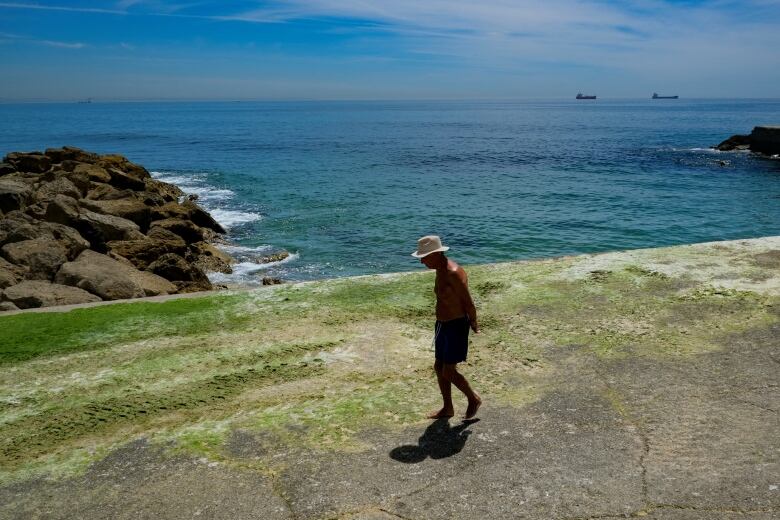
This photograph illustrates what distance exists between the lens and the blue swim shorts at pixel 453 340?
21.4 feet

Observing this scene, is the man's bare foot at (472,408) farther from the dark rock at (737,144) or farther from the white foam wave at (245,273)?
the dark rock at (737,144)

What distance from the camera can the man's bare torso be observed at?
254 inches

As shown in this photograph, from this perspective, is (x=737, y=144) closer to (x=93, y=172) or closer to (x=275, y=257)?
(x=275, y=257)

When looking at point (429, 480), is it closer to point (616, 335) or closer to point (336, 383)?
point (336, 383)

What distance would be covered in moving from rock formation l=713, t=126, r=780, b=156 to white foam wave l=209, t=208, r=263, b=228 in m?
46.8

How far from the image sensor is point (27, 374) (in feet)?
27.3

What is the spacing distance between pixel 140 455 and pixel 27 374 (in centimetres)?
302

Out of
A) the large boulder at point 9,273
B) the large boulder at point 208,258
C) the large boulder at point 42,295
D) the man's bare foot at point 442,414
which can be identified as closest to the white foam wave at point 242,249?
the large boulder at point 208,258

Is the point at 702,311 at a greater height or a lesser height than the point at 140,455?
greater

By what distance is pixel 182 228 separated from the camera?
74.9ft

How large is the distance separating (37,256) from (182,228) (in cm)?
901

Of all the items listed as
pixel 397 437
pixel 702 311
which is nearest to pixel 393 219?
pixel 702 311

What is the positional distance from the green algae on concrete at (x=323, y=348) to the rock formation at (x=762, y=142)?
50.5 metres

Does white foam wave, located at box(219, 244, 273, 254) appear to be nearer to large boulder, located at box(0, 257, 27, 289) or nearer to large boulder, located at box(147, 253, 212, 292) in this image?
large boulder, located at box(147, 253, 212, 292)
